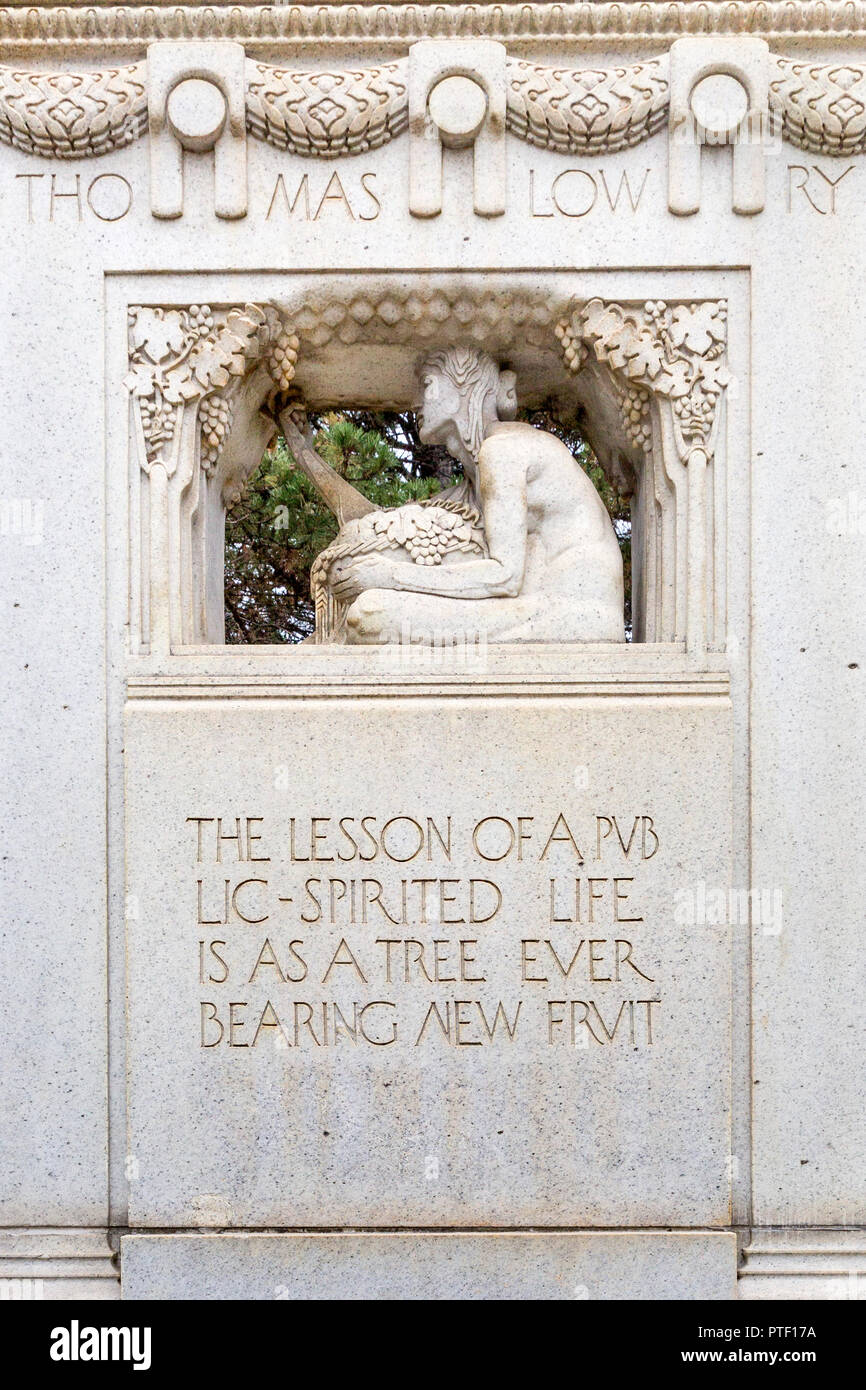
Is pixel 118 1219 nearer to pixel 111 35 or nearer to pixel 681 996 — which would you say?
pixel 681 996

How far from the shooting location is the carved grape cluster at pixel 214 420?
18.8 ft

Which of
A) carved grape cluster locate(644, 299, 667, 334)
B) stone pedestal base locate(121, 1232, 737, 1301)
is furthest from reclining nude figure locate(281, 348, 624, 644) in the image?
stone pedestal base locate(121, 1232, 737, 1301)

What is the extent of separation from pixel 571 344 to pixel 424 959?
2.61 metres

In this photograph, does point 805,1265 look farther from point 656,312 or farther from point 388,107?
point 388,107

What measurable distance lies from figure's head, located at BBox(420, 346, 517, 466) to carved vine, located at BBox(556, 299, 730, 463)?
0.61m

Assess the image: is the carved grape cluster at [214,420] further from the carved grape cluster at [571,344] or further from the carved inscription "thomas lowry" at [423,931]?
the carved inscription "thomas lowry" at [423,931]

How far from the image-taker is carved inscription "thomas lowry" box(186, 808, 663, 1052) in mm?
5445

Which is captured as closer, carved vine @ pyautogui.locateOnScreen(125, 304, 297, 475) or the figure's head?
carved vine @ pyautogui.locateOnScreen(125, 304, 297, 475)

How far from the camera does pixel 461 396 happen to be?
6.08 metres

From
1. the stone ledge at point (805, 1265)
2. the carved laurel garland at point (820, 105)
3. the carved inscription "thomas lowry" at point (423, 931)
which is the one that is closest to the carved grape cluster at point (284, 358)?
the carved inscription "thomas lowry" at point (423, 931)

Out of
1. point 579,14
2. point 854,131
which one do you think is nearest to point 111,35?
point 579,14

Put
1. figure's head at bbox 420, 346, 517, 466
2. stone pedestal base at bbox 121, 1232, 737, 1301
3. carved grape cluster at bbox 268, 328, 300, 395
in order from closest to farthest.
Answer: stone pedestal base at bbox 121, 1232, 737, 1301 < carved grape cluster at bbox 268, 328, 300, 395 < figure's head at bbox 420, 346, 517, 466

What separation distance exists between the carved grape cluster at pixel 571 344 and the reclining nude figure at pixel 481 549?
1.12ft

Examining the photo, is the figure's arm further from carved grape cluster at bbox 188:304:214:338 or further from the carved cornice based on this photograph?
the carved cornice
